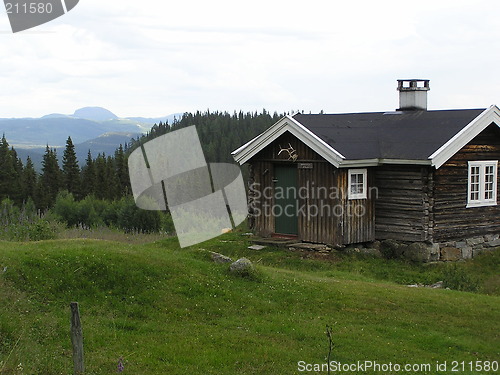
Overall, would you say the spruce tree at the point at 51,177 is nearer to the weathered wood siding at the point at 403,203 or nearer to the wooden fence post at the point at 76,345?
the weathered wood siding at the point at 403,203

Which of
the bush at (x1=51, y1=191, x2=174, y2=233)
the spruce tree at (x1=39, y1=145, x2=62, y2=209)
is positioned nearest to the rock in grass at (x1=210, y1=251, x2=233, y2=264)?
the bush at (x1=51, y1=191, x2=174, y2=233)

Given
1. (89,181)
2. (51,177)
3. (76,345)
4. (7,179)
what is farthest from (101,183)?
(76,345)

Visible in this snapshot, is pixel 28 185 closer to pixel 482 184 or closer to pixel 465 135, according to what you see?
pixel 482 184

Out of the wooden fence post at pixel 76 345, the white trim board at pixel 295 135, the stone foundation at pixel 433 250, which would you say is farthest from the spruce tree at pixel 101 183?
the wooden fence post at pixel 76 345

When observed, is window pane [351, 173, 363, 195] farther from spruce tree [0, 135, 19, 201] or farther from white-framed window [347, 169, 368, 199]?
spruce tree [0, 135, 19, 201]

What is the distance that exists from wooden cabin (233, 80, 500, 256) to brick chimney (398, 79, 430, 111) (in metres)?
1.07

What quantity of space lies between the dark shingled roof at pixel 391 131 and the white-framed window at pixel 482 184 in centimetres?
167

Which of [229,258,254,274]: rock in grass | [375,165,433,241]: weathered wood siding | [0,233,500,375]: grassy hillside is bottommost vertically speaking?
[0,233,500,375]: grassy hillside

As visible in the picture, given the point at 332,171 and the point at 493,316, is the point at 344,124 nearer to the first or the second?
the point at 332,171

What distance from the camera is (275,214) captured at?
74.6 ft

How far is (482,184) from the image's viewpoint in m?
22.3

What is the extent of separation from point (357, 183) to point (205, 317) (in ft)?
33.7

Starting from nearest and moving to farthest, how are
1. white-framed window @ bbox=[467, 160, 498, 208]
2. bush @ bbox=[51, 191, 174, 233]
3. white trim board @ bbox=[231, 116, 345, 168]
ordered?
white trim board @ bbox=[231, 116, 345, 168], white-framed window @ bbox=[467, 160, 498, 208], bush @ bbox=[51, 191, 174, 233]

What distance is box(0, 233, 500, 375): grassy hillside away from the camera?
406 inches
